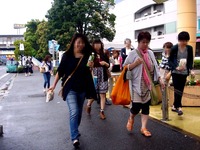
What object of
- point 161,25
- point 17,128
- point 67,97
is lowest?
point 17,128

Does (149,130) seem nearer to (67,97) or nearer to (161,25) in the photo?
(67,97)

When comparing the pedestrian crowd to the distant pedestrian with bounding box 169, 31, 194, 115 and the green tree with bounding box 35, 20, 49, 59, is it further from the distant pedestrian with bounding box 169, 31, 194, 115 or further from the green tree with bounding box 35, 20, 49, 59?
the green tree with bounding box 35, 20, 49, 59

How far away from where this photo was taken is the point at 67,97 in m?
5.15

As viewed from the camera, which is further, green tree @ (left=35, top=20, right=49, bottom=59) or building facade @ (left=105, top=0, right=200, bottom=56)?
building facade @ (left=105, top=0, right=200, bottom=56)

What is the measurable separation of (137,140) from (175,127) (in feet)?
3.95

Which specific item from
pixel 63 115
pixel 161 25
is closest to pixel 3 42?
pixel 161 25

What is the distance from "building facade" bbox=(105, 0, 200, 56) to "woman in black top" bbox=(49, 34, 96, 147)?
32.9 meters

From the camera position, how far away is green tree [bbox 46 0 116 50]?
31.2m

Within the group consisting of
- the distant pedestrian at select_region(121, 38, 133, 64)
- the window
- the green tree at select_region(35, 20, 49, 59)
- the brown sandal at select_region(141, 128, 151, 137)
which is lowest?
the brown sandal at select_region(141, 128, 151, 137)

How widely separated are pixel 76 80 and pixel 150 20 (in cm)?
4265

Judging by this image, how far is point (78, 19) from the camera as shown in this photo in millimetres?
31359

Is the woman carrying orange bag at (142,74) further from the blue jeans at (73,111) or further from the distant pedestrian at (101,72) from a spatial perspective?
the distant pedestrian at (101,72)

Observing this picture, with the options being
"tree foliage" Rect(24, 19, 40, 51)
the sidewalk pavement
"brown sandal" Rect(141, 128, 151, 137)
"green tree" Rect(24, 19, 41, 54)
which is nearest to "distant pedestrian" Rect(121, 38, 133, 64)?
the sidewalk pavement

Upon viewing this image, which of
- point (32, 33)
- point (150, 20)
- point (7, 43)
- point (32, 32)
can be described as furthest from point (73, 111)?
point (7, 43)
